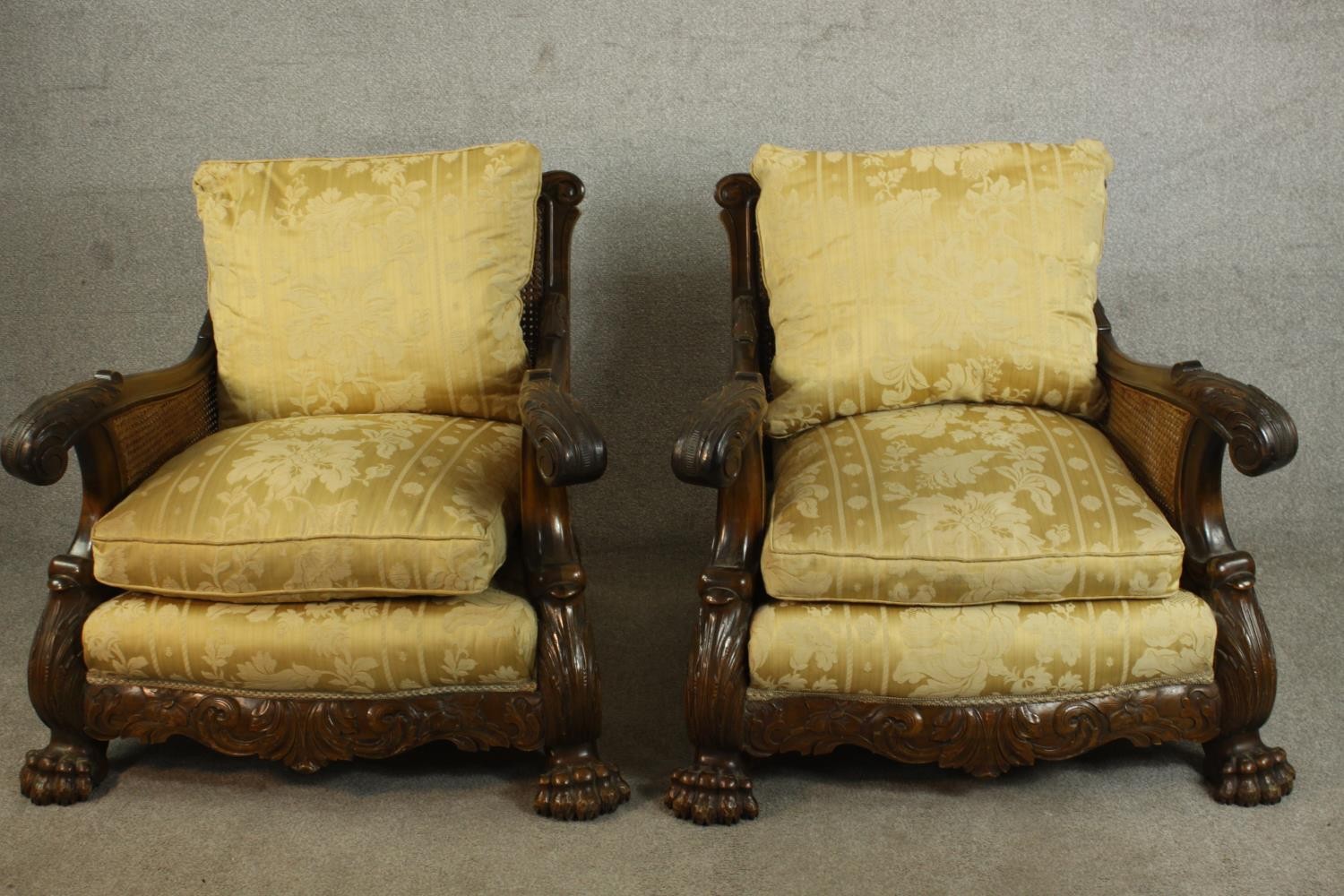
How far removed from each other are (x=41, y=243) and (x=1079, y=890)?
2551 millimetres

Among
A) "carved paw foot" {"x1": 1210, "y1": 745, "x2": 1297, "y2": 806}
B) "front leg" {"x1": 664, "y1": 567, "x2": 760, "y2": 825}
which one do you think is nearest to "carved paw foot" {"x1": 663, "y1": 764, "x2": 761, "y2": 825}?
"front leg" {"x1": 664, "y1": 567, "x2": 760, "y2": 825}

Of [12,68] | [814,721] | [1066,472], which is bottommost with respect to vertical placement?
[814,721]

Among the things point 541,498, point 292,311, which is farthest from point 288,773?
point 292,311

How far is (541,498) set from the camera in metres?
1.93

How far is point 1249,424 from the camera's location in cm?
176

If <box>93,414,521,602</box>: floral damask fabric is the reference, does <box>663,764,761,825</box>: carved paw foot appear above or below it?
below

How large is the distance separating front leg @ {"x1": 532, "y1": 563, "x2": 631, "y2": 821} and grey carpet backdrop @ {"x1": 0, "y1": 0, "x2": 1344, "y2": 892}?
56cm

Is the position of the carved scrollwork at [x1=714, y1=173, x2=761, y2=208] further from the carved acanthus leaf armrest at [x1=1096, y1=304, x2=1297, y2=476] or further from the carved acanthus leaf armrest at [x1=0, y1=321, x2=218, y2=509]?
the carved acanthus leaf armrest at [x1=0, y1=321, x2=218, y2=509]

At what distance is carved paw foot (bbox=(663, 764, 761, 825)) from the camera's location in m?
1.89

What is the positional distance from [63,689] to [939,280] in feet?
4.99

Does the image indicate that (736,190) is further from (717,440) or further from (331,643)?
(331,643)

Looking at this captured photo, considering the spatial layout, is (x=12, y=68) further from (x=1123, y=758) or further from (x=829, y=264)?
(x=1123, y=758)

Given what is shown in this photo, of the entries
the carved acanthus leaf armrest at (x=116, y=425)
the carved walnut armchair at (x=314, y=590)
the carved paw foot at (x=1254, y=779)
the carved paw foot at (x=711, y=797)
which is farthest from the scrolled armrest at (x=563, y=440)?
the carved paw foot at (x=1254, y=779)

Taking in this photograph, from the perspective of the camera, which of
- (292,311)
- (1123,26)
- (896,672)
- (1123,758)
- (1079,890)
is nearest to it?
(1079,890)
